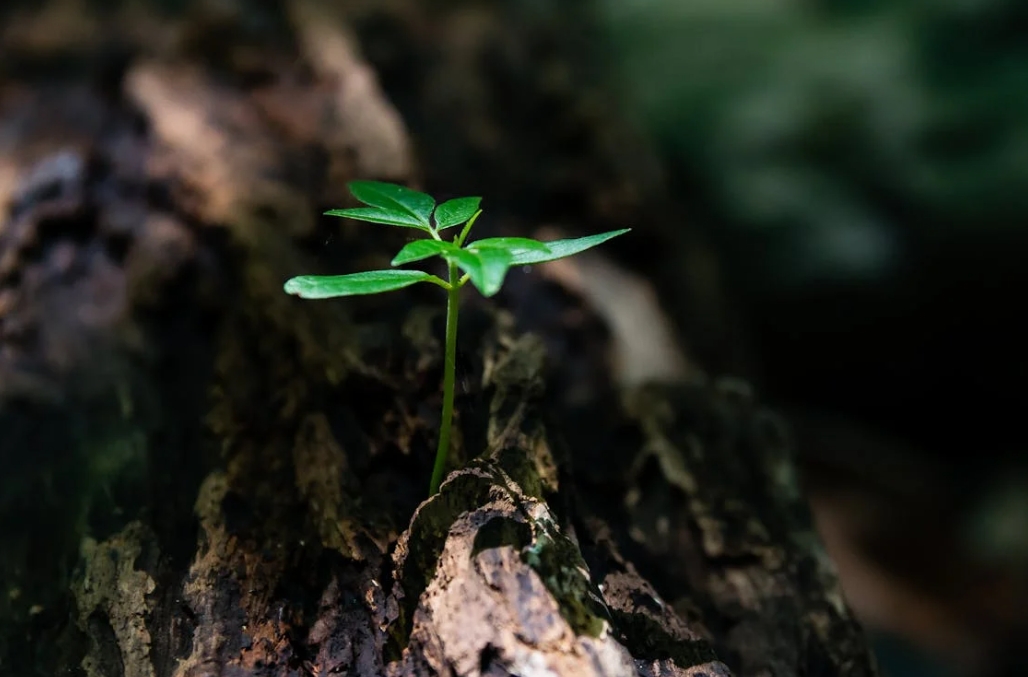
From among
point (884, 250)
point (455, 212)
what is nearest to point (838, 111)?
point (884, 250)

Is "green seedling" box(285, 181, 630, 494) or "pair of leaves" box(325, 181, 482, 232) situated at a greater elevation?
"pair of leaves" box(325, 181, 482, 232)

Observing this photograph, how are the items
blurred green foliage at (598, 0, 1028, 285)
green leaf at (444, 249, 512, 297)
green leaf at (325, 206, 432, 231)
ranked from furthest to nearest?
blurred green foliage at (598, 0, 1028, 285)
green leaf at (325, 206, 432, 231)
green leaf at (444, 249, 512, 297)

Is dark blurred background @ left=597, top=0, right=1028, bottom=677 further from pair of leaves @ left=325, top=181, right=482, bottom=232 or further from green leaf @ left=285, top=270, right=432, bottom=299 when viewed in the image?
green leaf @ left=285, top=270, right=432, bottom=299

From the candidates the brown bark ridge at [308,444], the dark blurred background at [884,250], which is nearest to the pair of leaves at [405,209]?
the brown bark ridge at [308,444]

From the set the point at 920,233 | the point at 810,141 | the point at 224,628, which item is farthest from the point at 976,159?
the point at 224,628

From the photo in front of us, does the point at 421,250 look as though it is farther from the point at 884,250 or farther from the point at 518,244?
the point at 884,250

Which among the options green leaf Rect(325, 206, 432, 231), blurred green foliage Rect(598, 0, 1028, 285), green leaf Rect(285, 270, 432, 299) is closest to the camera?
green leaf Rect(285, 270, 432, 299)

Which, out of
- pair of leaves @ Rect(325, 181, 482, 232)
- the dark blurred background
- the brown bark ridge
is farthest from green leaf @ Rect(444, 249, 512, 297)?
the dark blurred background

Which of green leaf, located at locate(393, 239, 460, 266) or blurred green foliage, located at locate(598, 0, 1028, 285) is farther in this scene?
blurred green foliage, located at locate(598, 0, 1028, 285)

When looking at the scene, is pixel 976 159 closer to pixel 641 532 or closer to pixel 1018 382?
pixel 1018 382
